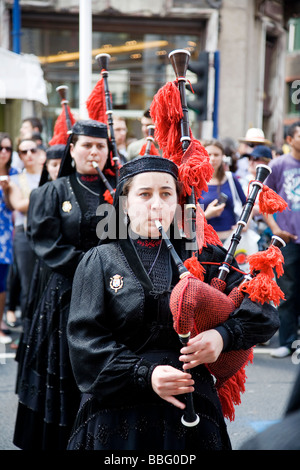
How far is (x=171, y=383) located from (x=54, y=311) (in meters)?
1.77

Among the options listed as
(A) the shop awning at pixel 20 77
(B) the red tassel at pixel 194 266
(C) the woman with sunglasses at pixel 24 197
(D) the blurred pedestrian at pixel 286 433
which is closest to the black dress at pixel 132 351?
(B) the red tassel at pixel 194 266

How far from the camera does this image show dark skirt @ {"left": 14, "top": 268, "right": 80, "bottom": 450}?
11.3ft

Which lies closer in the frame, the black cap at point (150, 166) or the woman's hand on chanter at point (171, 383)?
the woman's hand on chanter at point (171, 383)

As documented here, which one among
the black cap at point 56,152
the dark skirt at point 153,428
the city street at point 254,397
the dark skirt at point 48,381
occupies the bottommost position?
the city street at point 254,397

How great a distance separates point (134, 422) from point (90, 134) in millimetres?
2012

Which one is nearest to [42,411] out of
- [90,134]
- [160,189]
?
[90,134]

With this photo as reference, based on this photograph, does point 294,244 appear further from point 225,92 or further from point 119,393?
point 225,92

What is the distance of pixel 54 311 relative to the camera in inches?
143

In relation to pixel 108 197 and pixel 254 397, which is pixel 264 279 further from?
pixel 254 397

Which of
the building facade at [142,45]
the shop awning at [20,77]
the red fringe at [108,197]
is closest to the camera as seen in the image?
the red fringe at [108,197]

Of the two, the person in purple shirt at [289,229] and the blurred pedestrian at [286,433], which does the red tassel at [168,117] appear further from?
the person in purple shirt at [289,229]

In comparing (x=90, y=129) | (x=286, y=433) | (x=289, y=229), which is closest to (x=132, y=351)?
(x=286, y=433)

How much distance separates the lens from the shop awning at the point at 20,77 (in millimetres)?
6730

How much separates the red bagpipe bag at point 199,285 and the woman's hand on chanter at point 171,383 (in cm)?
13
